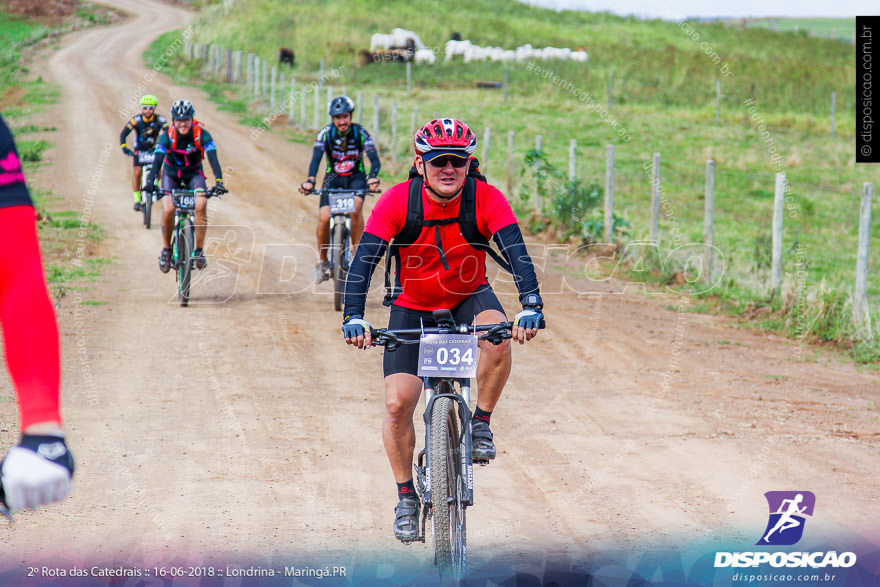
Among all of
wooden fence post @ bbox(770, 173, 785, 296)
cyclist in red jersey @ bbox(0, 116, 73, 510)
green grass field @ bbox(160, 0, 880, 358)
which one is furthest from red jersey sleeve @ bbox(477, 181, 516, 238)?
wooden fence post @ bbox(770, 173, 785, 296)

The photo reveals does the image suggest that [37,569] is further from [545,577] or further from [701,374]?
[701,374]

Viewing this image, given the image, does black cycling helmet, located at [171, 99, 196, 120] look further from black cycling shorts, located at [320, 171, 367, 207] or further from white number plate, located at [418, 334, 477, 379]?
white number plate, located at [418, 334, 477, 379]

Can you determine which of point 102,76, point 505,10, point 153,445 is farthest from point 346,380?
point 505,10

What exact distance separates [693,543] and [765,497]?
102 cm

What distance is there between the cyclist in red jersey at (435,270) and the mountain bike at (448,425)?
18 centimetres

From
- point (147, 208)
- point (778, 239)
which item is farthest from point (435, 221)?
point (147, 208)

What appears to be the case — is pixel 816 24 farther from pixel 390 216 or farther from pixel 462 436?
pixel 462 436

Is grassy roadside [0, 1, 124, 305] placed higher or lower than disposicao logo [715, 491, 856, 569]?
higher

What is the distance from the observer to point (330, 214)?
11758mm

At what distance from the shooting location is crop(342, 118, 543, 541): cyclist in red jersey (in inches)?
211

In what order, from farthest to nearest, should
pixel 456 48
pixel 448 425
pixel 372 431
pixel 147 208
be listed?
pixel 456 48
pixel 147 208
pixel 372 431
pixel 448 425

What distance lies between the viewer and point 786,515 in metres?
6.18

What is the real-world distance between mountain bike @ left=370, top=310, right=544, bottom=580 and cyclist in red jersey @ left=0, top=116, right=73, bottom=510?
2.87 m

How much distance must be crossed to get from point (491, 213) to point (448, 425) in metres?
1.24
